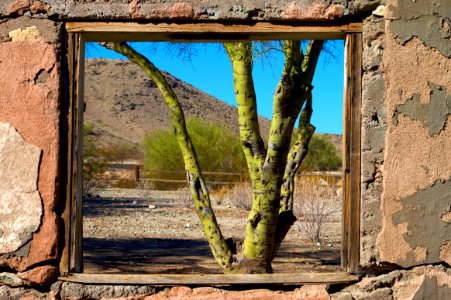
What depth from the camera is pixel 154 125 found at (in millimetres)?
50562

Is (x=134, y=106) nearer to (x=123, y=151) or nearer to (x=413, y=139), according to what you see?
(x=123, y=151)

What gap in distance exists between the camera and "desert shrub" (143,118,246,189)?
2289 centimetres

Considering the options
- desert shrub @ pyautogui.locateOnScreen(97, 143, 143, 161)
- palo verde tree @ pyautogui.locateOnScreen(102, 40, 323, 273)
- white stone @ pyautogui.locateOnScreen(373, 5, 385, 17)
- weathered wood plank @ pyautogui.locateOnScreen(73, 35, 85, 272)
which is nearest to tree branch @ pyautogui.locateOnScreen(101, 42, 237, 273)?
palo verde tree @ pyautogui.locateOnScreen(102, 40, 323, 273)

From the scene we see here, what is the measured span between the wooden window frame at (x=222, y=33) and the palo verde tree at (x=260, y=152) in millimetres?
2416

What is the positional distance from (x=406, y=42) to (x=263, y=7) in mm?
821

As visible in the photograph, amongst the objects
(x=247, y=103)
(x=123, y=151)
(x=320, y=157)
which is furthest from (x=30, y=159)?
(x=123, y=151)

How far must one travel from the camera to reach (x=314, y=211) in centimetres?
1331

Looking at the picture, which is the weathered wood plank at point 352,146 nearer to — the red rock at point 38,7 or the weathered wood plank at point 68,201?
the weathered wood plank at point 68,201

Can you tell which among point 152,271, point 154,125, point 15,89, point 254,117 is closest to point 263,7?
point 15,89

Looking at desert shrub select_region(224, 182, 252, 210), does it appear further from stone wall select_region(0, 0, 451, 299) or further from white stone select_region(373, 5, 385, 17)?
white stone select_region(373, 5, 385, 17)

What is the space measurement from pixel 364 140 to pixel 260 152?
291 centimetres

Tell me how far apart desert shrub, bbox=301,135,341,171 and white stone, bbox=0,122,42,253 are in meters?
28.2

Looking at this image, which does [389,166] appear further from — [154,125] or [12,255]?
[154,125]

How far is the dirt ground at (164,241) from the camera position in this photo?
9.02 m
